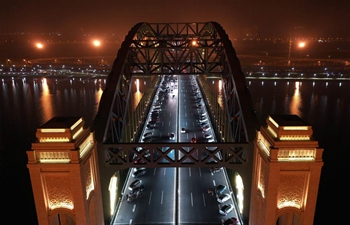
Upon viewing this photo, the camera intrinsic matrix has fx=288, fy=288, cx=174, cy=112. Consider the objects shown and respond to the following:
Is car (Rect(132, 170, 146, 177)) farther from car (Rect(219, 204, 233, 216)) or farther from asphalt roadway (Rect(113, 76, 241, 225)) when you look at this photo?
car (Rect(219, 204, 233, 216))

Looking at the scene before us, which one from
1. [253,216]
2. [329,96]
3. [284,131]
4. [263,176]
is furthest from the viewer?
[329,96]

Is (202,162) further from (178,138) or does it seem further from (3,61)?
(3,61)

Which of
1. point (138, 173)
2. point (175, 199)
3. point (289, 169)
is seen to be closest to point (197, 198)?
point (175, 199)

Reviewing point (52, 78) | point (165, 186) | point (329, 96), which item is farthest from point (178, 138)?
point (52, 78)

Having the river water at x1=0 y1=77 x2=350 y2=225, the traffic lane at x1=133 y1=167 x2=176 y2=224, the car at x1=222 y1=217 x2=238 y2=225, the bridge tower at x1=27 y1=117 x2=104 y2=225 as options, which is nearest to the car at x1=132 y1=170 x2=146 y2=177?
the traffic lane at x1=133 y1=167 x2=176 y2=224

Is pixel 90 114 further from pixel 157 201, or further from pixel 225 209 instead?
pixel 225 209

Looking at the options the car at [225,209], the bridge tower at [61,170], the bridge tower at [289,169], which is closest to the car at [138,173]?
the car at [225,209]

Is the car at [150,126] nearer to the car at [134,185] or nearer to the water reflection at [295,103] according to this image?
the car at [134,185]
